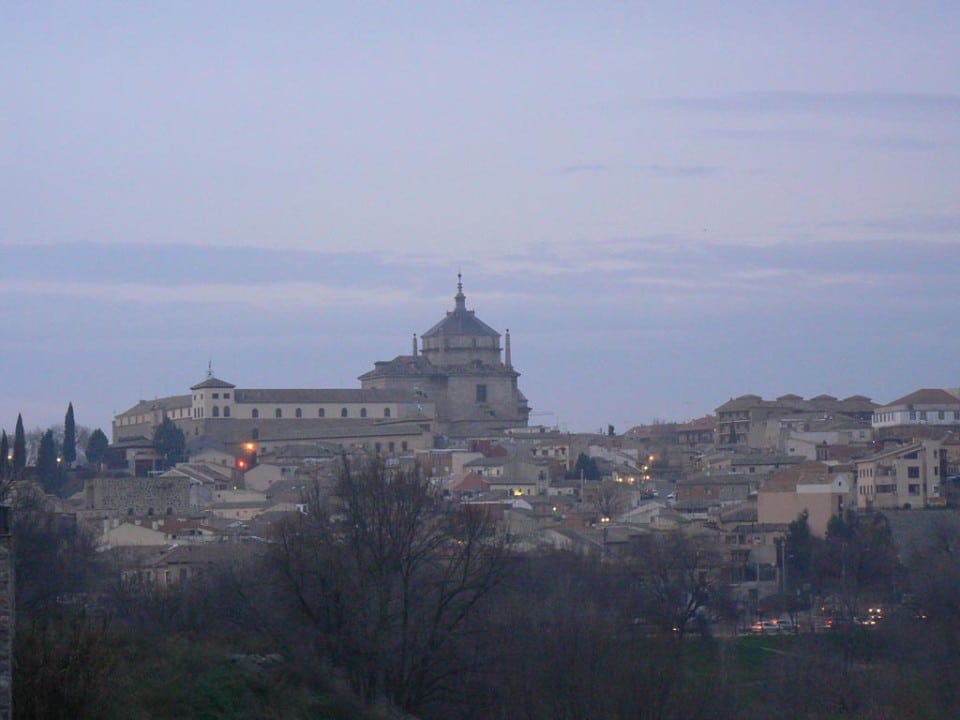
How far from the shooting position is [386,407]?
301 feet

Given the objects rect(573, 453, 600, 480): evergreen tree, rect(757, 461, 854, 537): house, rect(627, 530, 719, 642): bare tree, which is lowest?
rect(627, 530, 719, 642): bare tree

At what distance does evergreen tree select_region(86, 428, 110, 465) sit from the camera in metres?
84.3

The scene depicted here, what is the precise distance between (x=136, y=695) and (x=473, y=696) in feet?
25.0

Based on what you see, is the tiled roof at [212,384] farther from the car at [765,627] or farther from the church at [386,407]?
the car at [765,627]

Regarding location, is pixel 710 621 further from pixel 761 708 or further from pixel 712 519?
pixel 712 519

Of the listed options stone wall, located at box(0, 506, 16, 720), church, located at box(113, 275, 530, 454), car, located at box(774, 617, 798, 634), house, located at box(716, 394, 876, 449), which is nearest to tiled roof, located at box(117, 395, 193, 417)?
church, located at box(113, 275, 530, 454)

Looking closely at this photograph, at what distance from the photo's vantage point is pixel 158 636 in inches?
782

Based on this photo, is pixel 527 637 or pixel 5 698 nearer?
pixel 5 698

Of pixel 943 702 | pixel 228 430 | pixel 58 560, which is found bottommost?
pixel 943 702

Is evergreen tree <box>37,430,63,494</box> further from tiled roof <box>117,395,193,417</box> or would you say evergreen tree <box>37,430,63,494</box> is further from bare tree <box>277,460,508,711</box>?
bare tree <box>277,460,508,711</box>

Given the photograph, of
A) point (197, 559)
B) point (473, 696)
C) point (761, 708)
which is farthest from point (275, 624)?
point (197, 559)

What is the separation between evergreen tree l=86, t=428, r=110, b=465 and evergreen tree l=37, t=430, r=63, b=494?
679 cm

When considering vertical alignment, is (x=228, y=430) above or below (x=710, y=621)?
above

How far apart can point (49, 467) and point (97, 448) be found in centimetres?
1120
